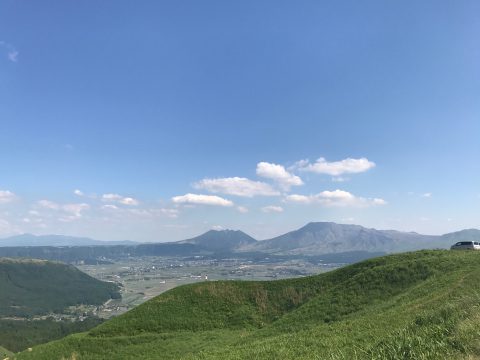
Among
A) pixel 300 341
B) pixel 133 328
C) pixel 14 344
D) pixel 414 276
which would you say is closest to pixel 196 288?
pixel 133 328

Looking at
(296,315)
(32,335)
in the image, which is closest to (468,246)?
(296,315)

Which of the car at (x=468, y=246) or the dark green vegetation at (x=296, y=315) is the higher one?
the car at (x=468, y=246)

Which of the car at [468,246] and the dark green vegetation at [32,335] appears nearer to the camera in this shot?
the car at [468,246]

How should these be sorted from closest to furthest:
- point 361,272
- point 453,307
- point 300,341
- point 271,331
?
point 453,307 < point 300,341 < point 271,331 < point 361,272

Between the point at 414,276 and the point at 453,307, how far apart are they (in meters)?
33.0

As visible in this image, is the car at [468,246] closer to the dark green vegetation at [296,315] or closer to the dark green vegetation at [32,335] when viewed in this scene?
the dark green vegetation at [296,315]

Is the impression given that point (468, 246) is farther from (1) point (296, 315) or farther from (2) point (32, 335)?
(2) point (32, 335)

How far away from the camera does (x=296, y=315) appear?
1908 inches

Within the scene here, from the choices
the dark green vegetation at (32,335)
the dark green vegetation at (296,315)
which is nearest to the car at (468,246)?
the dark green vegetation at (296,315)

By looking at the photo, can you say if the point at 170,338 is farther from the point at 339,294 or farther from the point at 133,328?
the point at 339,294

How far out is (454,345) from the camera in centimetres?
1480

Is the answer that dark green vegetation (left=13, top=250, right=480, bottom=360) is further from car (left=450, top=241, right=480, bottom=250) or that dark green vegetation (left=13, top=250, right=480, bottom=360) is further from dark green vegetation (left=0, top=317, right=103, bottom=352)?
dark green vegetation (left=0, top=317, right=103, bottom=352)

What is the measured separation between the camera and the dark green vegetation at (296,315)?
26031mm

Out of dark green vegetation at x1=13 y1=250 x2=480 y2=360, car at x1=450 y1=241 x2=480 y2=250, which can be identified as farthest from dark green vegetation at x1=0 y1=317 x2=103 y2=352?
→ car at x1=450 y1=241 x2=480 y2=250
